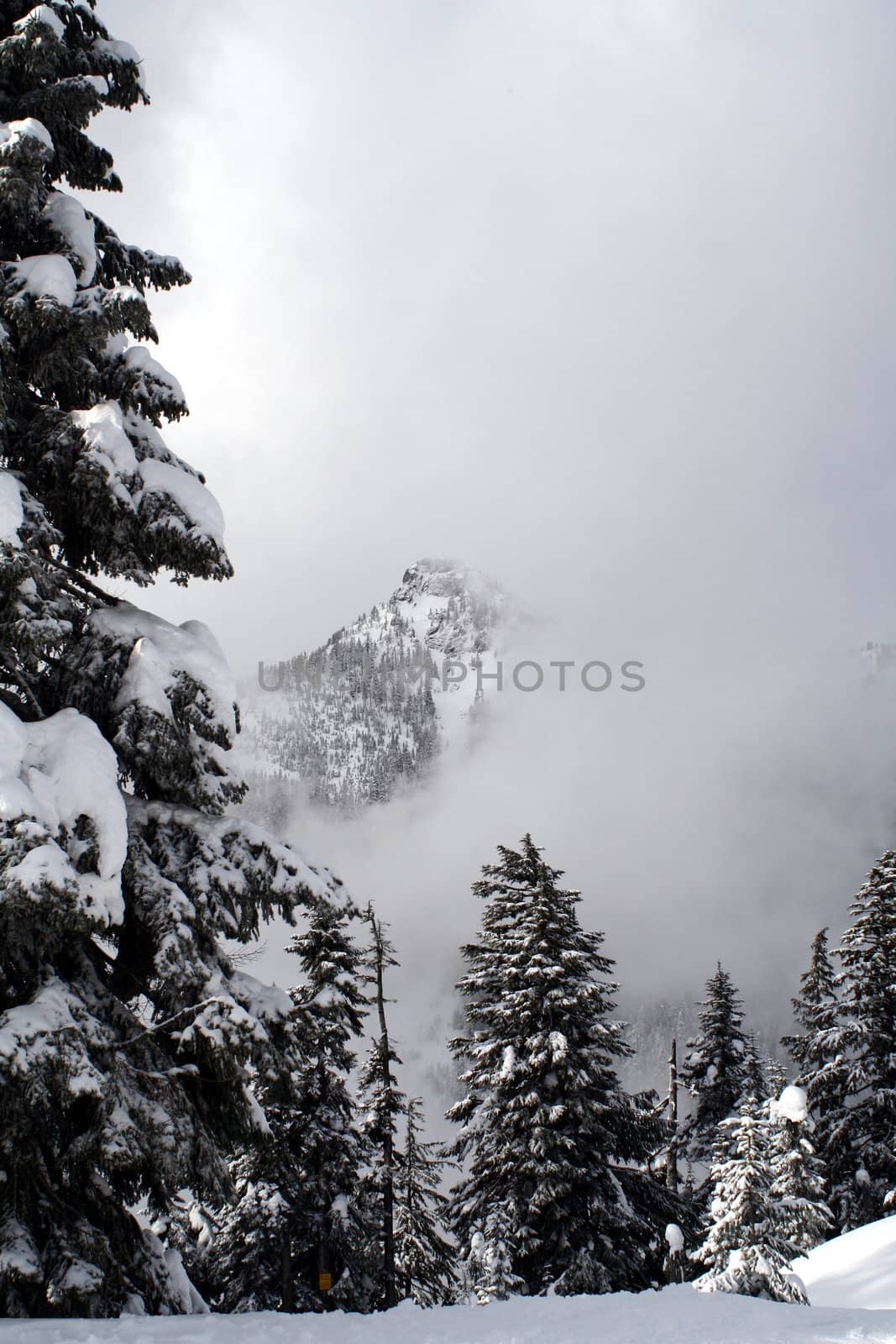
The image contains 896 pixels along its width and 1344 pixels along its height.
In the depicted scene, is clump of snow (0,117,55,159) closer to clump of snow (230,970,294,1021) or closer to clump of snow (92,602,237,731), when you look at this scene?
clump of snow (92,602,237,731)

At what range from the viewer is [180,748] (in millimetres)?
6355

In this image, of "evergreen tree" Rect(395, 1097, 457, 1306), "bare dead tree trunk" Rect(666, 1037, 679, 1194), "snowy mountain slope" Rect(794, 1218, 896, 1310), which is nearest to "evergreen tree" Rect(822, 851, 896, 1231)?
"bare dead tree trunk" Rect(666, 1037, 679, 1194)

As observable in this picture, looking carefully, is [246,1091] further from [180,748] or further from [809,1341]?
[809,1341]

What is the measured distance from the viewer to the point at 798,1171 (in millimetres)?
22234

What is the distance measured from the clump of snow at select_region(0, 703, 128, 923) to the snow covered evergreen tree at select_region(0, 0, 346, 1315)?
0.05ft

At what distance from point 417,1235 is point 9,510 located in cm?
2519

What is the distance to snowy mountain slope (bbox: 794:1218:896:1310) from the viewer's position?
1201 cm

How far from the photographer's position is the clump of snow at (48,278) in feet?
21.2

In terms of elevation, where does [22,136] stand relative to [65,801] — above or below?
above

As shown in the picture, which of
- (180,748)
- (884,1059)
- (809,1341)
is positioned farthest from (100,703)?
(884,1059)

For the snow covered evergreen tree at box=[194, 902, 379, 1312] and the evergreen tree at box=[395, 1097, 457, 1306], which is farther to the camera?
the evergreen tree at box=[395, 1097, 457, 1306]

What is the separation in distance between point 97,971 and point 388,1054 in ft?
59.7

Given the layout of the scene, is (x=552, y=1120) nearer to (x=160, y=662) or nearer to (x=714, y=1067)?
(x=160, y=662)

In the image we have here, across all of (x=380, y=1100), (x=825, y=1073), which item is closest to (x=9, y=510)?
(x=380, y=1100)
